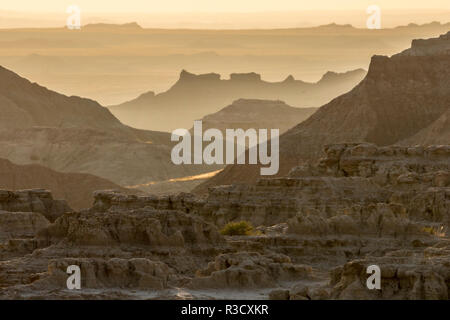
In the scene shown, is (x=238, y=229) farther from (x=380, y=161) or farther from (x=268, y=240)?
(x=380, y=161)

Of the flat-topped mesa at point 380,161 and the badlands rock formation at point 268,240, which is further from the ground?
the flat-topped mesa at point 380,161

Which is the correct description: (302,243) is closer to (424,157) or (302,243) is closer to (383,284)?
(383,284)

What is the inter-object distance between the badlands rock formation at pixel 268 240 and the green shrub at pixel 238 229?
1.77 m

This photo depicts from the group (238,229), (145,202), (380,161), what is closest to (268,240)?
(238,229)

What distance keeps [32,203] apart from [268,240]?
38.6 m

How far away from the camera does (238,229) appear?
120 metres

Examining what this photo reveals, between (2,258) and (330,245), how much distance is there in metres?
18.0

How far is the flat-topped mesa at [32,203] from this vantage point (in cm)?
13950

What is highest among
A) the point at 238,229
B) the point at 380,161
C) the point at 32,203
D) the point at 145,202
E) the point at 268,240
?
the point at 380,161

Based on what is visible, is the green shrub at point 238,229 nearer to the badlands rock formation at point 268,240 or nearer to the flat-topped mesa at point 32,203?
the badlands rock formation at point 268,240

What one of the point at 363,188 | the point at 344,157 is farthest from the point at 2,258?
the point at 344,157

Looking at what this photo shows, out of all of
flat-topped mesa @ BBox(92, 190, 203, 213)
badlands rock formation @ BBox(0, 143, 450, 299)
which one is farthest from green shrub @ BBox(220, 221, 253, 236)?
flat-topped mesa @ BBox(92, 190, 203, 213)

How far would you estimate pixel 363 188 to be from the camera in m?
138

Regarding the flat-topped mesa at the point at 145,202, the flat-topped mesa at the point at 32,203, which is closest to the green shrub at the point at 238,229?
the flat-topped mesa at the point at 145,202
